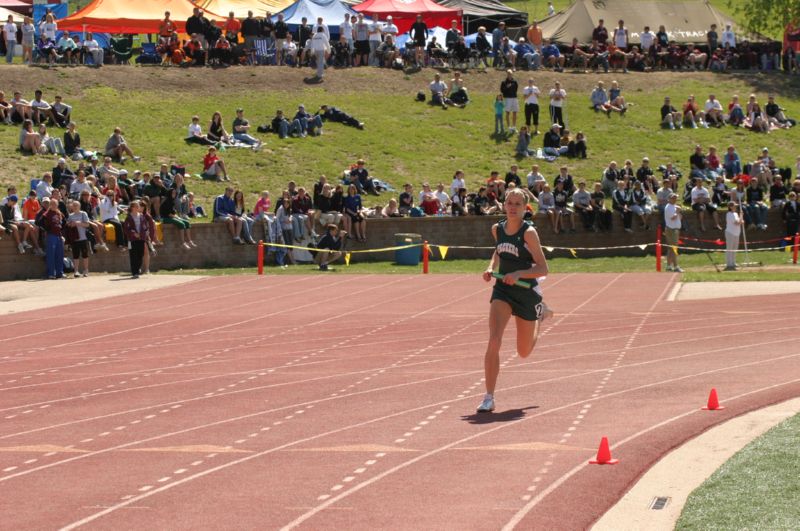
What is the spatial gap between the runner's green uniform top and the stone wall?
17.8 metres

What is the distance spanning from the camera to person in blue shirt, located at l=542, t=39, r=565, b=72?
46.8 m

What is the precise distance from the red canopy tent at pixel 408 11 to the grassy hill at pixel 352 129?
3418mm

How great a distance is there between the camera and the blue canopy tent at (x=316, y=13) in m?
45.3

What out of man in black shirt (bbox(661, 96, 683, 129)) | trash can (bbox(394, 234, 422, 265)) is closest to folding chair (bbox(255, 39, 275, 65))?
man in black shirt (bbox(661, 96, 683, 129))

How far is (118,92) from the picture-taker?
40000 mm

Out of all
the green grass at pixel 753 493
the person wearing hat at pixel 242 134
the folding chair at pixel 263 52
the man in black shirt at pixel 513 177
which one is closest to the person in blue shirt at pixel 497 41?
the folding chair at pixel 263 52

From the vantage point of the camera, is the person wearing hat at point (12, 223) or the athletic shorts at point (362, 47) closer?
the person wearing hat at point (12, 223)

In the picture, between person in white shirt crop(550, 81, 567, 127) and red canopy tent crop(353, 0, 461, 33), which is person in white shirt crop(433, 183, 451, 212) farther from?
red canopy tent crop(353, 0, 461, 33)

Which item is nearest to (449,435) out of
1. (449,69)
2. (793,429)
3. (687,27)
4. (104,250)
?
(793,429)

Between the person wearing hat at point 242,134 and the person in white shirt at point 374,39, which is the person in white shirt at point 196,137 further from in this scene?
the person in white shirt at point 374,39

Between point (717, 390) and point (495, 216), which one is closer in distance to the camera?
point (717, 390)

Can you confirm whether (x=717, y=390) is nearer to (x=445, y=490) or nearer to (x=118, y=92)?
(x=445, y=490)

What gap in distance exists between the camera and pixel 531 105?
40.6 m

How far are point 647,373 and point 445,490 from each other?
564 centimetres
